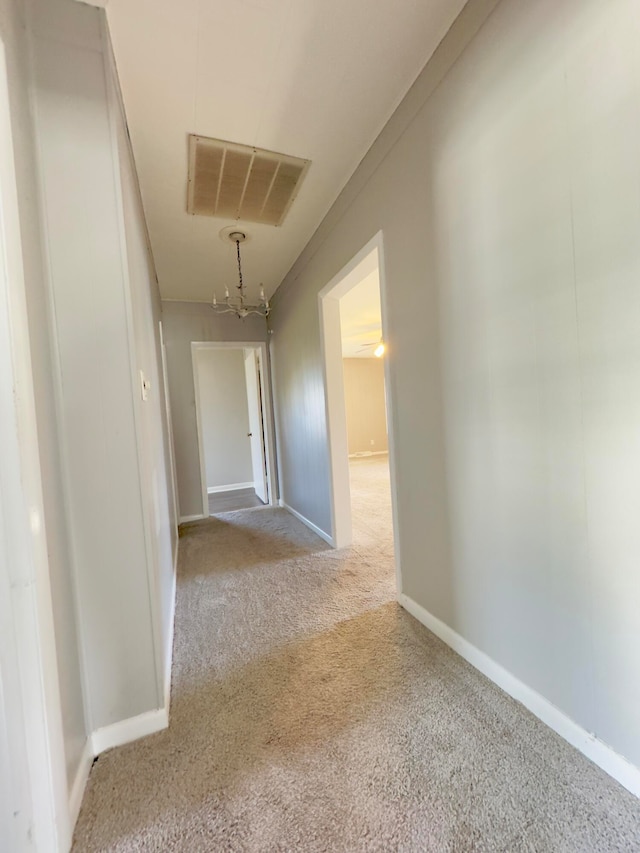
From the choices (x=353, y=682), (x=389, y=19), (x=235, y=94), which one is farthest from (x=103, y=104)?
(x=353, y=682)

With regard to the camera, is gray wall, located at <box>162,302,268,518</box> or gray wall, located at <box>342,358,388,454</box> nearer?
gray wall, located at <box>162,302,268,518</box>

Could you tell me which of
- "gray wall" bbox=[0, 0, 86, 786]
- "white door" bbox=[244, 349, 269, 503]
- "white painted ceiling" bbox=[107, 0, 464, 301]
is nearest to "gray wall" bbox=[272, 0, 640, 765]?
"white painted ceiling" bbox=[107, 0, 464, 301]

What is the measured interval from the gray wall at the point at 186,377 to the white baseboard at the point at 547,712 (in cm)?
325

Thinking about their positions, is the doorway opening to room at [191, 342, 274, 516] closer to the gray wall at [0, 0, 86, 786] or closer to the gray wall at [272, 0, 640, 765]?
the gray wall at [272, 0, 640, 765]

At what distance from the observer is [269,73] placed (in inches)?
58.7

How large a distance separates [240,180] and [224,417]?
4180 mm

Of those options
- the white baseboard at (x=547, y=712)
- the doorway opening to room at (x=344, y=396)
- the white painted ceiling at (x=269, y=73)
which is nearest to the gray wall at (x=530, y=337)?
the white baseboard at (x=547, y=712)

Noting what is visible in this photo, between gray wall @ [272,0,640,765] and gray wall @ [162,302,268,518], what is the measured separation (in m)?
2.94

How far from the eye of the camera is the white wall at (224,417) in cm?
581

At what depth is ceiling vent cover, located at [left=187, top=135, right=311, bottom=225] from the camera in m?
1.92

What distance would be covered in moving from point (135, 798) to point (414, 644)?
3.94ft

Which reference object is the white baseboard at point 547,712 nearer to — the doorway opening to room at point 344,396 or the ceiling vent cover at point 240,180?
the doorway opening to room at point 344,396

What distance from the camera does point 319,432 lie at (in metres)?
3.13

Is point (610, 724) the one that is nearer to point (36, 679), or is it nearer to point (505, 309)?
point (505, 309)
